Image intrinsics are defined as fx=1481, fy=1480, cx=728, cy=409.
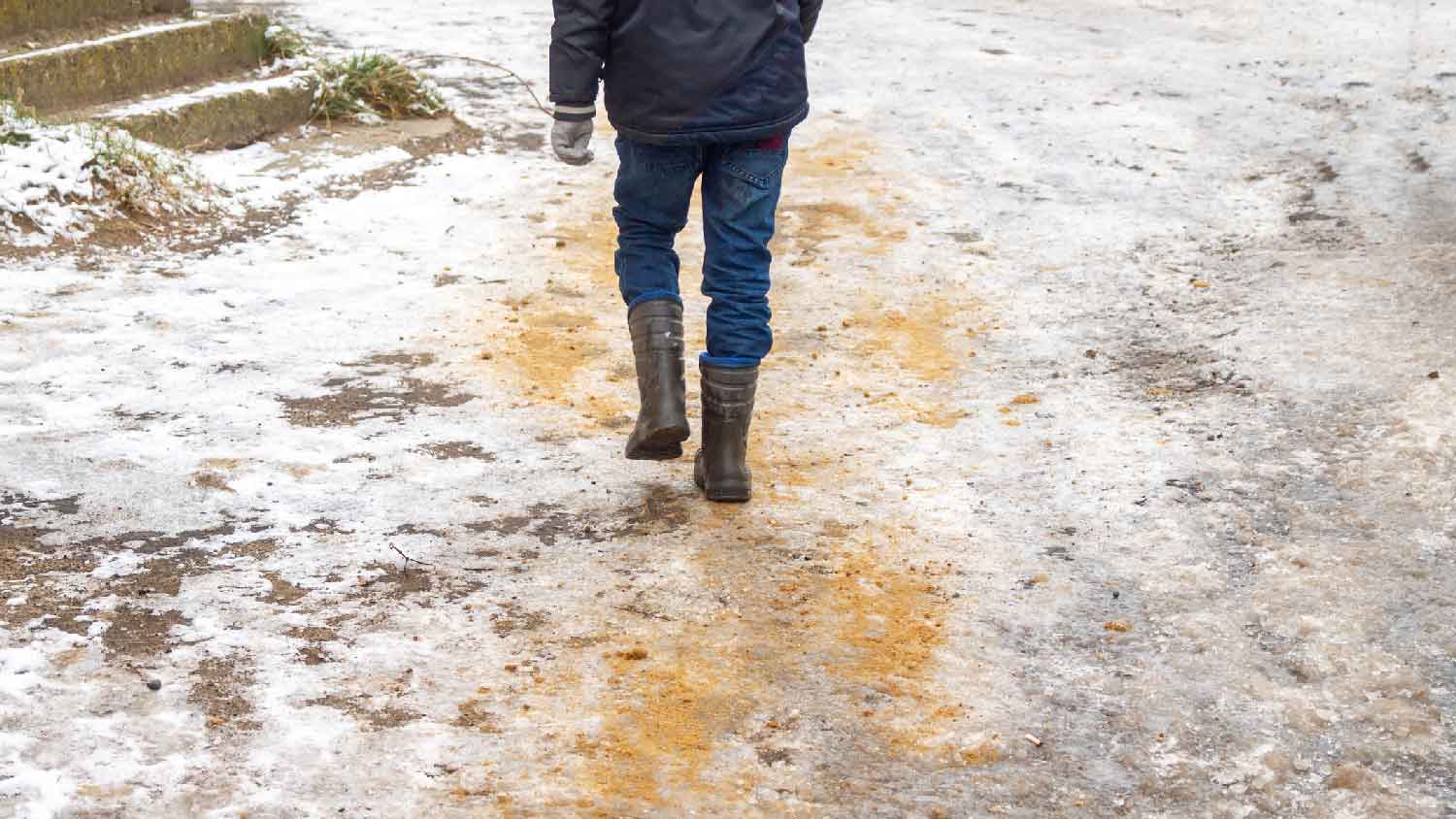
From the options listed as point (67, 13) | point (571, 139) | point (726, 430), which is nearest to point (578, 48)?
point (571, 139)

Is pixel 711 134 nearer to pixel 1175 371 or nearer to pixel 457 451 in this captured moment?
pixel 457 451

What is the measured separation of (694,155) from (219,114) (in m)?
3.88

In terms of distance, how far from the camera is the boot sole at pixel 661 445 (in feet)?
12.2

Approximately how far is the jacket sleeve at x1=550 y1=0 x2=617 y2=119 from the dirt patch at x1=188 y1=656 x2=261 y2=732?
5.00ft

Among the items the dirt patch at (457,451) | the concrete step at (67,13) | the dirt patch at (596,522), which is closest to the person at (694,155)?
the dirt patch at (596,522)

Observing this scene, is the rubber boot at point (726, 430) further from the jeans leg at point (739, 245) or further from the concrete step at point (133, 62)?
the concrete step at point (133, 62)

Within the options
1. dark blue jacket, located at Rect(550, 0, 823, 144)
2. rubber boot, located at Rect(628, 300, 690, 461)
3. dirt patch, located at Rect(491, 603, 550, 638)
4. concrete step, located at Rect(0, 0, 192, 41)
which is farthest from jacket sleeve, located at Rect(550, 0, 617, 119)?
concrete step, located at Rect(0, 0, 192, 41)

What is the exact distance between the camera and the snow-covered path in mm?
2650

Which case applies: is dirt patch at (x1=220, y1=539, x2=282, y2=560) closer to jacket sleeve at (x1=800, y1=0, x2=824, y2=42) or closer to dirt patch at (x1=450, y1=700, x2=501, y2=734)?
dirt patch at (x1=450, y1=700, x2=501, y2=734)

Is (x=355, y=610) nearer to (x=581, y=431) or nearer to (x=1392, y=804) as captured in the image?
(x=581, y=431)

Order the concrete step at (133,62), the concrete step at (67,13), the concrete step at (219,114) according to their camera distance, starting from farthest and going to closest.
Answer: the concrete step at (67,13), the concrete step at (219,114), the concrete step at (133,62)

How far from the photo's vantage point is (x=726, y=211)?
365 cm

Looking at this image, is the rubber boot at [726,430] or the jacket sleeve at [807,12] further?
the jacket sleeve at [807,12]

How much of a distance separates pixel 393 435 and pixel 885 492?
135 cm
